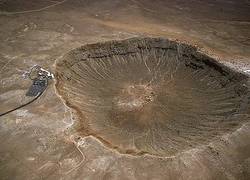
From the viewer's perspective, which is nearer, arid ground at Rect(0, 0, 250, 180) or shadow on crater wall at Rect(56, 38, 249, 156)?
arid ground at Rect(0, 0, 250, 180)

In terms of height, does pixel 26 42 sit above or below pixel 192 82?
above

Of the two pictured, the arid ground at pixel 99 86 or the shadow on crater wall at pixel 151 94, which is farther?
the shadow on crater wall at pixel 151 94

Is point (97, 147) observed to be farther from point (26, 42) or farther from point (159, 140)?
point (26, 42)

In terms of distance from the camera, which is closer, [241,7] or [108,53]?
[108,53]

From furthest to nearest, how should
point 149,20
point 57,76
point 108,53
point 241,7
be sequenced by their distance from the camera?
point 241,7
point 149,20
point 108,53
point 57,76

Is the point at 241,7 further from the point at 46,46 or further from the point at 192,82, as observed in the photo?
the point at 46,46

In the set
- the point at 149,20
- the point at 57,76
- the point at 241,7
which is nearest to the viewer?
the point at 57,76

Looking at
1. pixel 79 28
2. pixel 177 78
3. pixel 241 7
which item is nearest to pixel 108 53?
pixel 79 28

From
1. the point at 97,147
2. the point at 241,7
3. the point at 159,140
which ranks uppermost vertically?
the point at 241,7

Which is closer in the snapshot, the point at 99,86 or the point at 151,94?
the point at 151,94
